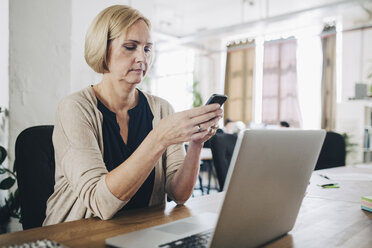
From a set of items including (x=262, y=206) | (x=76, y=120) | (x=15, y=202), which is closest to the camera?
(x=262, y=206)

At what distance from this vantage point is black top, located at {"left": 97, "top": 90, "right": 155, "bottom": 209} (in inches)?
49.4

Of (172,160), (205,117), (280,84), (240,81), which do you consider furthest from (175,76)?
(205,117)

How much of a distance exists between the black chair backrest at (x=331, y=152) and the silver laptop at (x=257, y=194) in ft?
6.40

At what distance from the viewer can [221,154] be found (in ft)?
5.81

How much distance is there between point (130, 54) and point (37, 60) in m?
1.31

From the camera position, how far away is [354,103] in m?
6.11

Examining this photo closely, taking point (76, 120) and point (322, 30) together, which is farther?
point (322, 30)

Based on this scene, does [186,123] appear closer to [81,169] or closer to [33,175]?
[81,169]

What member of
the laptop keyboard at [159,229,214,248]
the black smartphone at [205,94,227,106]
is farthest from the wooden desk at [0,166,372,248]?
the black smartphone at [205,94,227,106]

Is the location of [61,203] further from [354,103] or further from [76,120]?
[354,103]

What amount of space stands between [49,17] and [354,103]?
17.9 feet

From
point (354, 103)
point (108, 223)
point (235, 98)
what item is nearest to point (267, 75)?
point (235, 98)

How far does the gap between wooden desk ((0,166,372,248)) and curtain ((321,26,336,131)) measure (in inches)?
260

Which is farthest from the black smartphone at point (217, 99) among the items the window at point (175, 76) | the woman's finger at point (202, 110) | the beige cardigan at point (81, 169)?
the window at point (175, 76)
